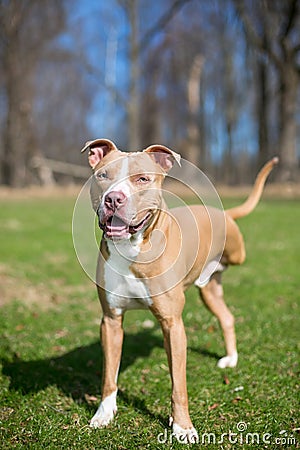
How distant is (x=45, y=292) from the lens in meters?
6.98

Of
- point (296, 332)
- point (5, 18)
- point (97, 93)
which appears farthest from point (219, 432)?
point (97, 93)

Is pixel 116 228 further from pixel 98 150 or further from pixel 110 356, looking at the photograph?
pixel 110 356

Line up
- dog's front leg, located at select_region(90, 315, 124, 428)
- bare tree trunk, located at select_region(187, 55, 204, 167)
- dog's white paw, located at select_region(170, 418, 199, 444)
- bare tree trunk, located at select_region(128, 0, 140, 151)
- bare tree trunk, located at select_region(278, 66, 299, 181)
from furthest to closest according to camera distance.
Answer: bare tree trunk, located at select_region(187, 55, 204, 167) < bare tree trunk, located at select_region(128, 0, 140, 151) < bare tree trunk, located at select_region(278, 66, 299, 181) < dog's front leg, located at select_region(90, 315, 124, 428) < dog's white paw, located at select_region(170, 418, 199, 444)

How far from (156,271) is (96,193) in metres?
0.66

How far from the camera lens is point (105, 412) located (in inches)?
139

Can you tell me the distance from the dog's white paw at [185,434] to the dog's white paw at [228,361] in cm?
128

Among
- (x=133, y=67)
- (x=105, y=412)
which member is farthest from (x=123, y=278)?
(x=133, y=67)

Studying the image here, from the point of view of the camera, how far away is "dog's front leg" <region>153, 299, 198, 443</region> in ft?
10.9

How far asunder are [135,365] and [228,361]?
86 centimetres

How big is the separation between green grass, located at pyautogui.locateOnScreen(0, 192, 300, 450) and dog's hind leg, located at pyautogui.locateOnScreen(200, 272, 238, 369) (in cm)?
12

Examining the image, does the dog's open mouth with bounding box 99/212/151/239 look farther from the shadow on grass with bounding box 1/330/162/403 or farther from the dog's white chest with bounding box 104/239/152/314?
the shadow on grass with bounding box 1/330/162/403

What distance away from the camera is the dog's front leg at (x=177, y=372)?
10.9 feet

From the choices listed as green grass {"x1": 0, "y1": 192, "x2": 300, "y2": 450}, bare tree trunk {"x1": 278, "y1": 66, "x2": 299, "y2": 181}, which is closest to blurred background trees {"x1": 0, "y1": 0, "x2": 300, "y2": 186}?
bare tree trunk {"x1": 278, "y1": 66, "x2": 299, "y2": 181}

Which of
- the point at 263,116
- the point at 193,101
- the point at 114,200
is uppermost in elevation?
the point at 114,200
